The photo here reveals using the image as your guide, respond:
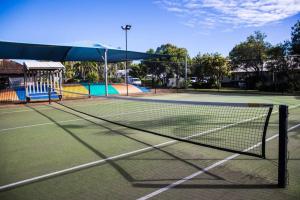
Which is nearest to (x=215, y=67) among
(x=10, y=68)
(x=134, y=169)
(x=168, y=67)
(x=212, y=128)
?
(x=168, y=67)

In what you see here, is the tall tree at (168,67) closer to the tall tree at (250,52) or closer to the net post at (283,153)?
the tall tree at (250,52)

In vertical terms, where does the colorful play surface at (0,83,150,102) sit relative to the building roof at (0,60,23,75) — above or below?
below

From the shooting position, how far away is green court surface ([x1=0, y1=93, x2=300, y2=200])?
464cm

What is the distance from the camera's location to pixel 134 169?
5781 millimetres

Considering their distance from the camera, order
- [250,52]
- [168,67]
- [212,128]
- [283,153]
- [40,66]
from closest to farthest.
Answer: [283,153] < [212,128] < [40,66] < [250,52] < [168,67]

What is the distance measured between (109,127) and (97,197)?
613 centimetres

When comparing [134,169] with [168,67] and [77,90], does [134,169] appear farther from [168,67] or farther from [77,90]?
[168,67]

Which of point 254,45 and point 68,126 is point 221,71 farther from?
A: point 68,126

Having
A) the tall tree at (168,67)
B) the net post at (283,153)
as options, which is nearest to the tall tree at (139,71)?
the tall tree at (168,67)

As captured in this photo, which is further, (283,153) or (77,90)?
(77,90)

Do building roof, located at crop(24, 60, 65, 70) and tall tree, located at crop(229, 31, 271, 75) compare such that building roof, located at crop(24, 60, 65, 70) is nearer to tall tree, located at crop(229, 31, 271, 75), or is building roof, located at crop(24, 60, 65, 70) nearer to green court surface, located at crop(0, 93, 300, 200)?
green court surface, located at crop(0, 93, 300, 200)

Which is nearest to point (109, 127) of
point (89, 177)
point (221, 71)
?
point (89, 177)

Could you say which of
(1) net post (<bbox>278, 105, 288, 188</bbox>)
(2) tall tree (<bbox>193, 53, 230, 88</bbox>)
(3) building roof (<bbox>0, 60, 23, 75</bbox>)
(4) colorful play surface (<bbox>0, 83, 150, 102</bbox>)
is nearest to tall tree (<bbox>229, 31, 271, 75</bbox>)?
(2) tall tree (<bbox>193, 53, 230, 88</bbox>)

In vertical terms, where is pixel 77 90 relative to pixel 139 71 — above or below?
below
